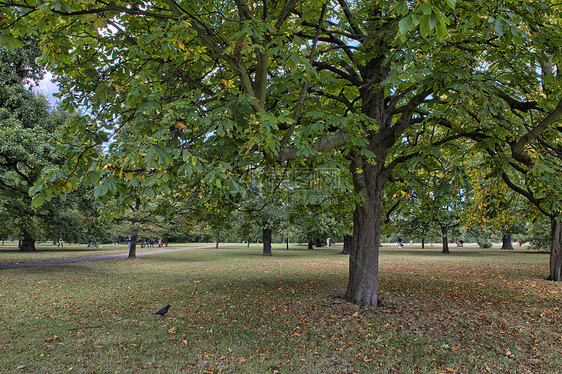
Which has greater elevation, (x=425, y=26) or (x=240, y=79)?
(x=240, y=79)

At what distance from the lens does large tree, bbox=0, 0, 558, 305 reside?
4027 mm

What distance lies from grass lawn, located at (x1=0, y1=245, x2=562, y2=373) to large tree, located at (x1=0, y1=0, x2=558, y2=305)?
5.57 feet

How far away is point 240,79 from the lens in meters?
5.73

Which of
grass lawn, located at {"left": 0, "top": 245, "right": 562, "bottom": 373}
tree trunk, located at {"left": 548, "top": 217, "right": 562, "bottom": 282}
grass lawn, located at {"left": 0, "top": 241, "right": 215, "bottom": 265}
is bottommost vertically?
grass lawn, located at {"left": 0, "top": 241, "right": 215, "bottom": 265}

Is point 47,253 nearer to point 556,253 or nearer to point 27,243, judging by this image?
point 27,243

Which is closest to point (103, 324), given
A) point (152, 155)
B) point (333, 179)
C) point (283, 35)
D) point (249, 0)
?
point (152, 155)

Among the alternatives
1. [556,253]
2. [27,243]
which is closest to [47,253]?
[27,243]

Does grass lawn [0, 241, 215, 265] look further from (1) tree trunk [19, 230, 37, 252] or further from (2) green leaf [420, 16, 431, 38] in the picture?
(2) green leaf [420, 16, 431, 38]

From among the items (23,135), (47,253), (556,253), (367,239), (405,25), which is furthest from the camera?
(47,253)

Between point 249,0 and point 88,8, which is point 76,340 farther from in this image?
point 249,0

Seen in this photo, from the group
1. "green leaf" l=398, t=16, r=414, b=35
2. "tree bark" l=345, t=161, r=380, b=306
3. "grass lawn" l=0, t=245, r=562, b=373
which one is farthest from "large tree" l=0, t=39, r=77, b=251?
"green leaf" l=398, t=16, r=414, b=35

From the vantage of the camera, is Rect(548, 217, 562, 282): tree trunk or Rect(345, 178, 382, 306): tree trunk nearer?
Rect(345, 178, 382, 306): tree trunk

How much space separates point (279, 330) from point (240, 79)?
470 cm

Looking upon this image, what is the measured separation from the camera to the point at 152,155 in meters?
3.67
